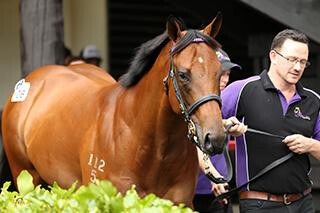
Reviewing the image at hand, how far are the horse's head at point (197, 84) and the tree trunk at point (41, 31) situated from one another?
9.26 feet

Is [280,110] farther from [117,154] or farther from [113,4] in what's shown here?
[113,4]

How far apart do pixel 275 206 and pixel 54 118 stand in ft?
6.20

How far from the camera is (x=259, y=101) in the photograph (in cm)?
423

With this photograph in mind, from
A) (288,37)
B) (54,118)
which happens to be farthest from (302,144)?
(54,118)

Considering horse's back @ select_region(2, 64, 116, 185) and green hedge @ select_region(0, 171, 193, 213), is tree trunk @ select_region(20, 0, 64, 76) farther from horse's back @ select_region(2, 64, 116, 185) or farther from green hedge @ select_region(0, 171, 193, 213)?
green hedge @ select_region(0, 171, 193, 213)

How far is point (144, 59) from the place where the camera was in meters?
4.44

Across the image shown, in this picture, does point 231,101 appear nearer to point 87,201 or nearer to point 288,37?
point 288,37

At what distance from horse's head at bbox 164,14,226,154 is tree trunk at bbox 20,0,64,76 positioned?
2.82 m

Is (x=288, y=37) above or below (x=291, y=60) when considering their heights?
above

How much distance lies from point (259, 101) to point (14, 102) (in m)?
2.66

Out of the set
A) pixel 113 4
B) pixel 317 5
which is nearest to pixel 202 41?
pixel 317 5

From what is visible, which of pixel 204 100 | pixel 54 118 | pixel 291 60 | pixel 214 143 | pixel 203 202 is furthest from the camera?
pixel 54 118

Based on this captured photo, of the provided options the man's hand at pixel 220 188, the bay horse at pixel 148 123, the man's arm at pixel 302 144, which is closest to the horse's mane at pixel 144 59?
the bay horse at pixel 148 123

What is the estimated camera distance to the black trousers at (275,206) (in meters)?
4.19
